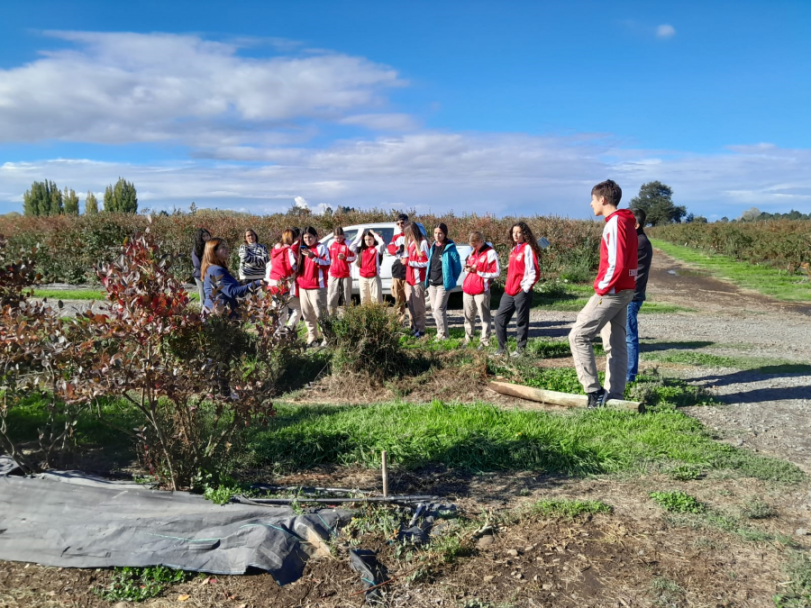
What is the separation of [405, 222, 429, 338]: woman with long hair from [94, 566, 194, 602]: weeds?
6.99 metres

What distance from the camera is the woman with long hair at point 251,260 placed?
33.6ft

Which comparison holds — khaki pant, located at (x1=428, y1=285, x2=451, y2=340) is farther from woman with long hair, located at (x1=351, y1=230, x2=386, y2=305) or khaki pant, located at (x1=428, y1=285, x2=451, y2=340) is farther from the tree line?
the tree line

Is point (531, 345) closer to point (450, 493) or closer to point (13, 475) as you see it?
point (450, 493)

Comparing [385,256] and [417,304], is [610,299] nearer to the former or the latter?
[417,304]

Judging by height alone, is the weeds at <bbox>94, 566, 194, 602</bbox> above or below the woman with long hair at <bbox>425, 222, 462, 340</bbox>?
below

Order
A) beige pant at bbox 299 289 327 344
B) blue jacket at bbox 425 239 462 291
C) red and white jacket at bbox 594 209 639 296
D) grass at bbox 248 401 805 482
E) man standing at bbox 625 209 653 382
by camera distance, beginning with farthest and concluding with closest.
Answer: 1. beige pant at bbox 299 289 327 344
2. blue jacket at bbox 425 239 462 291
3. man standing at bbox 625 209 653 382
4. red and white jacket at bbox 594 209 639 296
5. grass at bbox 248 401 805 482

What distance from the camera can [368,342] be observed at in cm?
763

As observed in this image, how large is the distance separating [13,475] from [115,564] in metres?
1.36

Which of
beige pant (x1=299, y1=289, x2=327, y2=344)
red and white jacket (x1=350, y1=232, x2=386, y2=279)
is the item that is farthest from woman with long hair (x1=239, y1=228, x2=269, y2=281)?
red and white jacket (x1=350, y1=232, x2=386, y2=279)

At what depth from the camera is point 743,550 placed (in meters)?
3.70

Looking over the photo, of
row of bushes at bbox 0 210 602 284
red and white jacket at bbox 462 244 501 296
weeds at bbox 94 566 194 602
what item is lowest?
weeds at bbox 94 566 194 602

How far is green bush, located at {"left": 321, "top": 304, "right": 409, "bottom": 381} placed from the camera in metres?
7.64

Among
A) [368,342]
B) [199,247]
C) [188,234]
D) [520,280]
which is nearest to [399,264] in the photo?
[520,280]

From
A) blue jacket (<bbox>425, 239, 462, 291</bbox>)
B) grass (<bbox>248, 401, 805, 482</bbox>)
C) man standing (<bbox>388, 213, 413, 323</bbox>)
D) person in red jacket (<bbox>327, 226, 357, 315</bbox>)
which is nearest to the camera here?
grass (<bbox>248, 401, 805, 482</bbox>)
